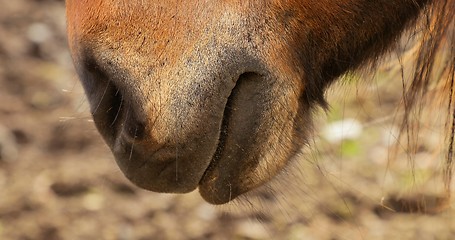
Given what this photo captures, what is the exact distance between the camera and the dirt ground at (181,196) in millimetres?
2562

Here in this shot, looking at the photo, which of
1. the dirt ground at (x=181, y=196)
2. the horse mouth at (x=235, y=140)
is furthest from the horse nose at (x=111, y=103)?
the dirt ground at (x=181, y=196)

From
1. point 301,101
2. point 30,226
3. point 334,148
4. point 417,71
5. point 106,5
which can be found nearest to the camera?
point 106,5

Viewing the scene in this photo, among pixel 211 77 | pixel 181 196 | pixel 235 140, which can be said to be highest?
pixel 211 77

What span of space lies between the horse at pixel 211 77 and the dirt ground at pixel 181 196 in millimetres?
1113

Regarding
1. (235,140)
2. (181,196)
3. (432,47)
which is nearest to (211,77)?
(235,140)

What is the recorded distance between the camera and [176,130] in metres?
1.20

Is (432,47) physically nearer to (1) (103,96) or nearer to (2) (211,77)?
(2) (211,77)

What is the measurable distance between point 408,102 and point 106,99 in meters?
0.71

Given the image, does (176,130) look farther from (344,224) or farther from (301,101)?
(344,224)

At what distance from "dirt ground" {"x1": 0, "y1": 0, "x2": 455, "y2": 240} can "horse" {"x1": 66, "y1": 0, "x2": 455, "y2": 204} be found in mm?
1113

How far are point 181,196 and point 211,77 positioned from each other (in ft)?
5.15

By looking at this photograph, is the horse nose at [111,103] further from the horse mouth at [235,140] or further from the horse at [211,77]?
the horse mouth at [235,140]

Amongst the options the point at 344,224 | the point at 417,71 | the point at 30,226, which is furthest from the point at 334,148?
the point at 417,71

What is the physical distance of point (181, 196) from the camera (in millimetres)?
2709
